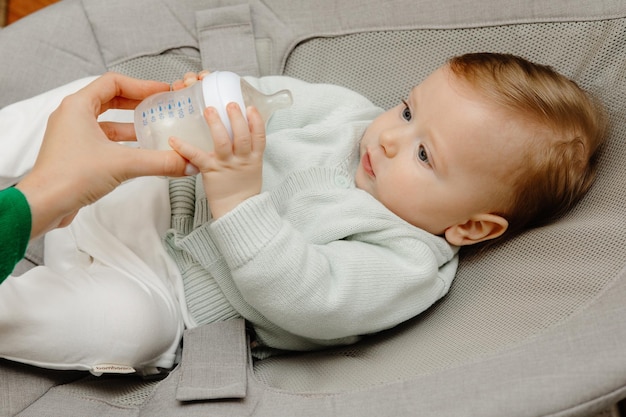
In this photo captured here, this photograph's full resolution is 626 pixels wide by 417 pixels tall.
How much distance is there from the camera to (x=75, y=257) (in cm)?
96

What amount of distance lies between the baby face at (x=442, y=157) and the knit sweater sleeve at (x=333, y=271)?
4 centimetres

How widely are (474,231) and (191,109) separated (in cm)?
47

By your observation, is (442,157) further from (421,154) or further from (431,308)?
(431,308)

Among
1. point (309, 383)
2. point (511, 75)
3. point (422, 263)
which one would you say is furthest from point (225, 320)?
point (511, 75)

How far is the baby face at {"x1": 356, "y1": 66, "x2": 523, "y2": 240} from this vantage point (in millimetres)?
906

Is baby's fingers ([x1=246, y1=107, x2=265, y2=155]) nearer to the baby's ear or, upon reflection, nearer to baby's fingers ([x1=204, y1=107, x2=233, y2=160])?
baby's fingers ([x1=204, y1=107, x2=233, y2=160])

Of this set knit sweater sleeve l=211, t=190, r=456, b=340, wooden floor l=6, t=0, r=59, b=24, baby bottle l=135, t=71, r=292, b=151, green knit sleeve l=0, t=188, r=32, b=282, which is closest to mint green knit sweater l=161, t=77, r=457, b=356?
knit sweater sleeve l=211, t=190, r=456, b=340

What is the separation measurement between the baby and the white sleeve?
0.12 metres

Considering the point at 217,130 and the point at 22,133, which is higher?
the point at 217,130

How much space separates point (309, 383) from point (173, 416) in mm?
183

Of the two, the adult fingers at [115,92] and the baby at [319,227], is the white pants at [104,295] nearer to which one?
the baby at [319,227]

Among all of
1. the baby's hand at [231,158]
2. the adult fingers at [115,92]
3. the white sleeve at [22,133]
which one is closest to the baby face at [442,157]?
the baby's hand at [231,158]

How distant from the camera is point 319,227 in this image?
950mm

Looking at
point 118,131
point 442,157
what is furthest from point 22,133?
point 442,157
